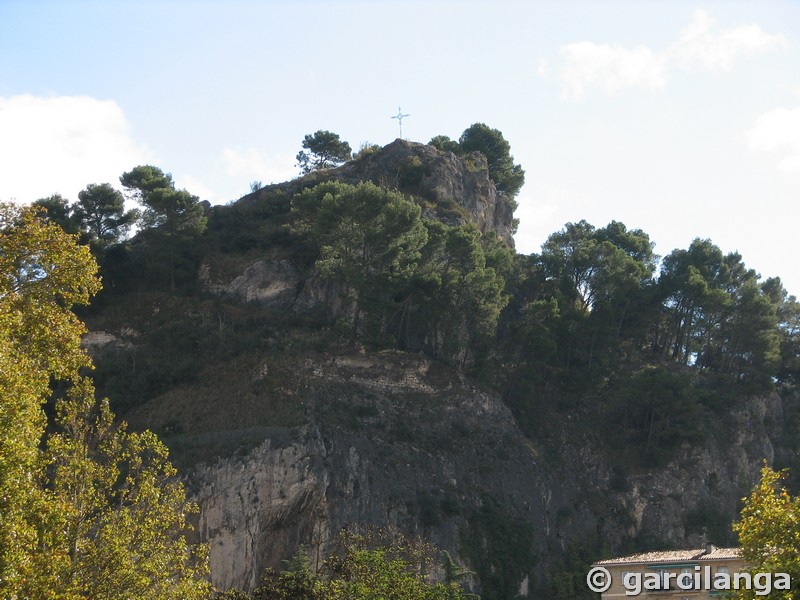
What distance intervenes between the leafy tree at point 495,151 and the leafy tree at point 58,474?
2514 inches

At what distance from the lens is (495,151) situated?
290ft

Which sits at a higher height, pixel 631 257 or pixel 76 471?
pixel 631 257

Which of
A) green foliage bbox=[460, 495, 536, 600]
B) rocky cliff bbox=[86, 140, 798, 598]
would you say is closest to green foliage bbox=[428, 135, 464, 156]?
rocky cliff bbox=[86, 140, 798, 598]

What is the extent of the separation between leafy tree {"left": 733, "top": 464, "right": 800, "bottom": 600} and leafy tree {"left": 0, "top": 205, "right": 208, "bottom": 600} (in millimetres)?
12975

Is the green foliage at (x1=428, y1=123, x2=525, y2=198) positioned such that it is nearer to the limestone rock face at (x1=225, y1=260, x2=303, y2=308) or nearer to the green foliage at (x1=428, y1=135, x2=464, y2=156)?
the green foliage at (x1=428, y1=135, x2=464, y2=156)

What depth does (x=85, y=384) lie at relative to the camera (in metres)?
24.7

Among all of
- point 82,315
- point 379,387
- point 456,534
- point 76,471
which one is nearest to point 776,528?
point 76,471

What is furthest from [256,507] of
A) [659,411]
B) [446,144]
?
[446,144]

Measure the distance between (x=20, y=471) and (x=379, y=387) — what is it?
38465 millimetres

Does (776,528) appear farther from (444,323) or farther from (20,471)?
(444,323)

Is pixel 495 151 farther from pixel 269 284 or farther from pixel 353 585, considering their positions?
pixel 353 585

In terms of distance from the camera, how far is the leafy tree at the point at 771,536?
25094 mm

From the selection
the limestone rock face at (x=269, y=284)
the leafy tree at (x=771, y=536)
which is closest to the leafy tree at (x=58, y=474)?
the leafy tree at (x=771, y=536)

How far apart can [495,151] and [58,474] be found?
225 ft
